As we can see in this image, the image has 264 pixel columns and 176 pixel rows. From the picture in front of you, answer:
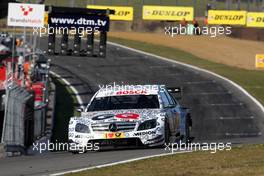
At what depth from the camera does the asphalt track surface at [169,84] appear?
13867 mm

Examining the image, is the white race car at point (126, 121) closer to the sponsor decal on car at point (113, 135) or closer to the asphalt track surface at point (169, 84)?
the sponsor decal on car at point (113, 135)

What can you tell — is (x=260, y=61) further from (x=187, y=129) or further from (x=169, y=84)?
(x=187, y=129)

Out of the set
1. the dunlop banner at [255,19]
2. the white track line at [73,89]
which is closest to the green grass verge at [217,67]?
the white track line at [73,89]

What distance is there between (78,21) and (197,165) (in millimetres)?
23699

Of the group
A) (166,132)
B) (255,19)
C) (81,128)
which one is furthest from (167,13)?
(81,128)

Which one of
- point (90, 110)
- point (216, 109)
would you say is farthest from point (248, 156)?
point (216, 109)

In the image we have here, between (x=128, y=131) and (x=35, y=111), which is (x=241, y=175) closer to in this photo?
(x=128, y=131)

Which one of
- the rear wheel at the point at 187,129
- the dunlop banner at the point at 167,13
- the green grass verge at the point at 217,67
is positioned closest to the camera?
the rear wheel at the point at 187,129

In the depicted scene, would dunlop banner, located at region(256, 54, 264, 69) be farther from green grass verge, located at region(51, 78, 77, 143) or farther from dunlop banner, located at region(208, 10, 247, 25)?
green grass verge, located at region(51, 78, 77, 143)

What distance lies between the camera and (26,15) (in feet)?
85.0

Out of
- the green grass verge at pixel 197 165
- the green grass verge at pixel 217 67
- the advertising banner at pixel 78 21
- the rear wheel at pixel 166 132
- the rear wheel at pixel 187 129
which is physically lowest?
the green grass verge at pixel 217 67

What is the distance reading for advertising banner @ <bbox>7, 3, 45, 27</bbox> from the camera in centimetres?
2569

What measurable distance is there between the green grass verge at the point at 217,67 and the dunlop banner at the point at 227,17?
25.9 ft

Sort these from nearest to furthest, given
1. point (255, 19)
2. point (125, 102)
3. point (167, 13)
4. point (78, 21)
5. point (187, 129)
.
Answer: point (125, 102) < point (187, 129) < point (78, 21) < point (255, 19) < point (167, 13)
